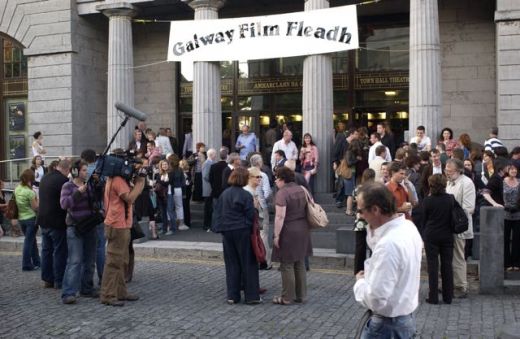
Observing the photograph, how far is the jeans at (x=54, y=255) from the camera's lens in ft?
30.7

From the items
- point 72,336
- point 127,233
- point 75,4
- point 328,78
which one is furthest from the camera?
point 75,4

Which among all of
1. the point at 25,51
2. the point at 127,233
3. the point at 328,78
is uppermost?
the point at 25,51

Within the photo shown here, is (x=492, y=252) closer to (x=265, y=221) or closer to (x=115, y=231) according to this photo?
(x=265, y=221)

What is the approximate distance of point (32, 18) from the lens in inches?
810

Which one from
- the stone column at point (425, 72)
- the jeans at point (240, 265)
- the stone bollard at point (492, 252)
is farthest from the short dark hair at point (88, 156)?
the stone column at point (425, 72)

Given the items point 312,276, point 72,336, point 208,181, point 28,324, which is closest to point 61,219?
point 28,324

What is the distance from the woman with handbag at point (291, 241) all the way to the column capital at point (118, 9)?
12.6 m

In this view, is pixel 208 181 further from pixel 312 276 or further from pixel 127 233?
pixel 127 233

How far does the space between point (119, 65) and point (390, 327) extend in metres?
16.7

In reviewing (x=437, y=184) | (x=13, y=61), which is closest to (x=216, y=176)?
(x=437, y=184)

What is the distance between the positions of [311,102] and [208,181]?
3900mm

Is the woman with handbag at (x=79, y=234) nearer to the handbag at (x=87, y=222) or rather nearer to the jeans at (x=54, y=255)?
the handbag at (x=87, y=222)

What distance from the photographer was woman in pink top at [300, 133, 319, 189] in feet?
50.4

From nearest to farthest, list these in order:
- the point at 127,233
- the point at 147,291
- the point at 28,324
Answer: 1. the point at 28,324
2. the point at 127,233
3. the point at 147,291
